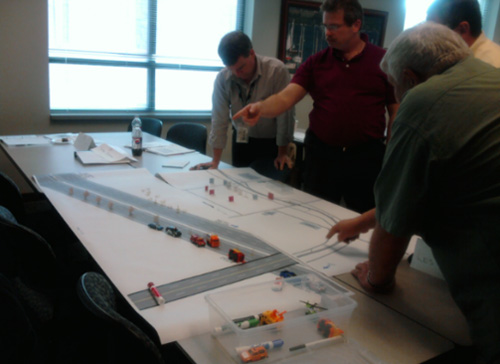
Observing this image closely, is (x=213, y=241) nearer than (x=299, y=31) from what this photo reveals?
Yes

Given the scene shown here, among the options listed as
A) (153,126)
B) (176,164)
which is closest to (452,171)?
(176,164)

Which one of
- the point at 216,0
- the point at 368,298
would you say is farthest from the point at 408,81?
the point at 216,0

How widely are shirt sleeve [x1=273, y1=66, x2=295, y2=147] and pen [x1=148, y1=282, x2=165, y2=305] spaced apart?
5.29ft

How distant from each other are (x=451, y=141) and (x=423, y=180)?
0.35 feet

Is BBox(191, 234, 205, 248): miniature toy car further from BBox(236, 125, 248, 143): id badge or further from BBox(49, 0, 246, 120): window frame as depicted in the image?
BBox(49, 0, 246, 120): window frame

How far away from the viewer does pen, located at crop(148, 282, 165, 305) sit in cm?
110

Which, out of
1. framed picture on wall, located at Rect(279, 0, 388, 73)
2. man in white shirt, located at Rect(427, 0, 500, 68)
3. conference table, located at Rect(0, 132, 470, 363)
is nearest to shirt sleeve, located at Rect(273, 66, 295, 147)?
man in white shirt, located at Rect(427, 0, 500, 68)

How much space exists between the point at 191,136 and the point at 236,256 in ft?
8.17

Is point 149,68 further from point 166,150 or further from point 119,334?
point 119,334

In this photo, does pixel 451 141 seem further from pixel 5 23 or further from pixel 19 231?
pixel 5 23

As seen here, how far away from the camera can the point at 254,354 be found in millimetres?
885

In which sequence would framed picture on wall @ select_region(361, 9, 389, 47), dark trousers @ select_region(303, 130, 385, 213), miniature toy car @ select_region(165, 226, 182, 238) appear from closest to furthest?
miniature toy car @ select_region(165, 226, 182, 238)
dark trousers @ select_region(303, 130, 385, 213)
framed picture on wall @ select_region(361, 9, 389, 47)

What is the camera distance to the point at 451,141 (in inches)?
37.5

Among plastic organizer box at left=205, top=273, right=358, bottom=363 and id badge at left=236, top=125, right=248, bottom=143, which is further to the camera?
id badge at left=236, top=125, right=248, bottom=143
